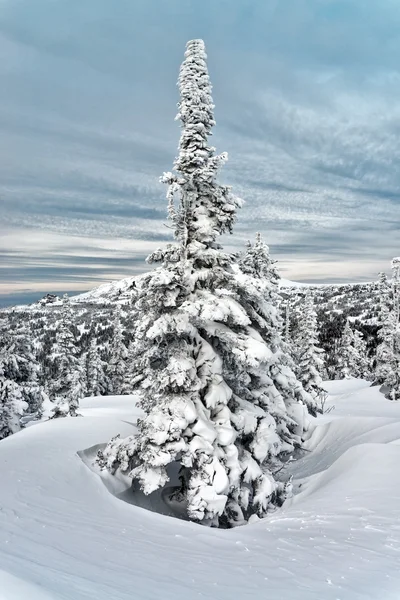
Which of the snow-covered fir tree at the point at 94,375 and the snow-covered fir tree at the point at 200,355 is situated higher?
the snow-covered fir tree at the point at 200,355

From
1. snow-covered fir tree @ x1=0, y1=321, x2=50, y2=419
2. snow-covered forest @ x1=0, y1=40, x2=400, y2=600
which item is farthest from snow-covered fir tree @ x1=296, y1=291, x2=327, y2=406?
snow-covered forest @ x1=0, y1=40, x2=400, y2=600

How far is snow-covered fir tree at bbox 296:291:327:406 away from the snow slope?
26.0m

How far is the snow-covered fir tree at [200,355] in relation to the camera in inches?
457

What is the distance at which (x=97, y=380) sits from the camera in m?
55.8

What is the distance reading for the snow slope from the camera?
558 cm

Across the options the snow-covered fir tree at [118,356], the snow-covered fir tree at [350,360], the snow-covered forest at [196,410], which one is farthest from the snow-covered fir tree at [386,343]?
the snow-covered forest at [196,410]

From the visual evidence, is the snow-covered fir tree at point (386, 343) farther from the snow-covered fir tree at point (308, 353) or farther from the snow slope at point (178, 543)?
the snow slope at point (178, 543)

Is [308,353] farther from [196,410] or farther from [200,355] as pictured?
[196,410]

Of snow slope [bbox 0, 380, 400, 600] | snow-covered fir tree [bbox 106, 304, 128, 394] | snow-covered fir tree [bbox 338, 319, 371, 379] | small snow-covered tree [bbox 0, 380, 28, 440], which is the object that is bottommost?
snow-covered fir tree [bbox 338, 319, 371, 379]

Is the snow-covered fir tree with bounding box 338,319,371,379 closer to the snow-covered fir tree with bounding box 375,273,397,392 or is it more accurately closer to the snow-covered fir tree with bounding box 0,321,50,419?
the snow-covered fir tree with bounding box 375,273,397,392

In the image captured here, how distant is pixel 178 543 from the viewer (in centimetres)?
842

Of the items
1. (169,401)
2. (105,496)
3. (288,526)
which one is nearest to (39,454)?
(105,496)

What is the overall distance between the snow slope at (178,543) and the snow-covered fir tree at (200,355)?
141 centimetres

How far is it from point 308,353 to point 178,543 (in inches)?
1342
